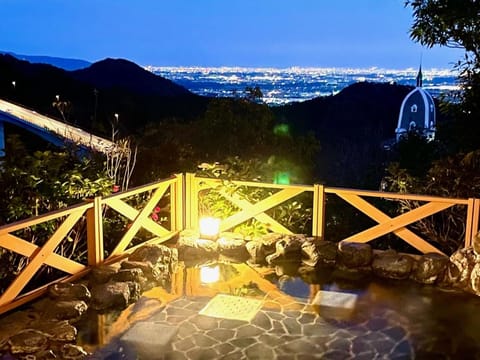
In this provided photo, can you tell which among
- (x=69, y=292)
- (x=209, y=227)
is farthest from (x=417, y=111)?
(x=69, y=292)

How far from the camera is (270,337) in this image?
403 centimetres

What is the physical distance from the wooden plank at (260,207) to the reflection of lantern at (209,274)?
76 cm

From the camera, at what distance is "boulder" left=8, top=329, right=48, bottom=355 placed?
12.0 feet

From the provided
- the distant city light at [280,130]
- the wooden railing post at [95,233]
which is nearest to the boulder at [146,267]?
the wooden railing post at [95,233]

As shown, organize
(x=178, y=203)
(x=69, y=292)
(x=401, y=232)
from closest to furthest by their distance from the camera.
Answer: (x=69, y=292) < (x=401, y=232) < (x=178, y=203)

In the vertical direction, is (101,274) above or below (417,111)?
below

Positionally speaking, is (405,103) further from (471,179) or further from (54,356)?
(54,356)

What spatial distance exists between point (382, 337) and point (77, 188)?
3626 millimetres

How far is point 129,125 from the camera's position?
760 inches

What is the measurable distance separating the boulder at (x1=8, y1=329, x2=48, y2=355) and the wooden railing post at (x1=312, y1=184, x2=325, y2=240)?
10.7 feet

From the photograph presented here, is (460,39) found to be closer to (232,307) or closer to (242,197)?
(242,197)

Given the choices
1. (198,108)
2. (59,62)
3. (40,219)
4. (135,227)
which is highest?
(59,62)

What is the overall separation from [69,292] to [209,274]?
1.49 meters

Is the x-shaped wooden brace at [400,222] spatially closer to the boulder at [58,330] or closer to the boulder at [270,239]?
the boulder at [270,239]
